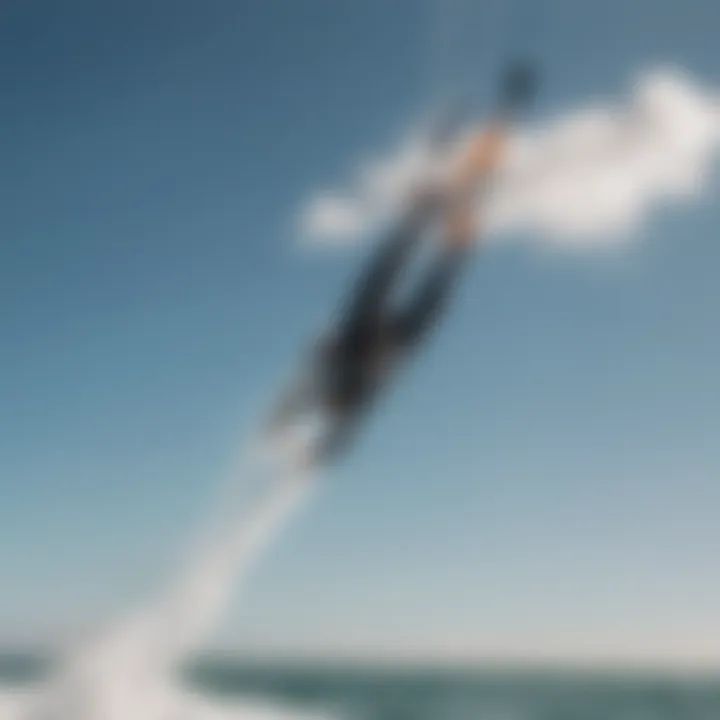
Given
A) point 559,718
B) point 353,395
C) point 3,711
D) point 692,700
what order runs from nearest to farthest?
point 353,395 → point 3,711 → point 559,718 → point 692,700

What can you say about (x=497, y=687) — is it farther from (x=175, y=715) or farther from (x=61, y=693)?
(x=61, y=693)

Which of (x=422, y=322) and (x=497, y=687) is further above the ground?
(x=497, y=687)

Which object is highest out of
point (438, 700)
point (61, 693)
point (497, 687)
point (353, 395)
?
point (497, 687)

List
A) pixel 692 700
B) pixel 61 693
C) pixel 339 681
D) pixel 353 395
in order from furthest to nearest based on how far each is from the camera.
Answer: pixel 339 681
pixel 692 700
pixel 61 693
pixel 353 395

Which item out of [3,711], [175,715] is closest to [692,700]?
[175,715]

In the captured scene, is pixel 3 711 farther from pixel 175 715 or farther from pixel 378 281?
pixel 378 281

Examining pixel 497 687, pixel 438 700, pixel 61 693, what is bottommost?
pixel 61 693

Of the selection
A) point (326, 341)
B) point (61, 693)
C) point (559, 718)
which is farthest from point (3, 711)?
point (559, 718)

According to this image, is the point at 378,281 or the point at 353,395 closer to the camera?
the point at 378,281

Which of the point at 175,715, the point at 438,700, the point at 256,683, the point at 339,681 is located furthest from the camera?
the point at 339,681
